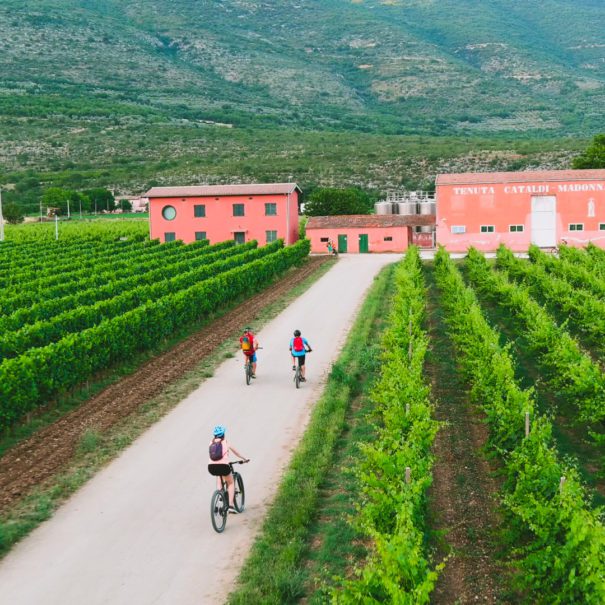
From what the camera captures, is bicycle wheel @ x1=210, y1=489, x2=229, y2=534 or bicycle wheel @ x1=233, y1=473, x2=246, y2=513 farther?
bicycle wheel @ x1=233, y1=473, x2=246, y2=513

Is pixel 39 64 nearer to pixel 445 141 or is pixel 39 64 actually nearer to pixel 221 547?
pixel 445 141

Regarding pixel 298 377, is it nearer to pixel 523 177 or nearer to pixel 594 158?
pixel 523 177

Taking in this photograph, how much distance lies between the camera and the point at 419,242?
63.7 m

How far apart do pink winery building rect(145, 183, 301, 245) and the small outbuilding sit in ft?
7.14

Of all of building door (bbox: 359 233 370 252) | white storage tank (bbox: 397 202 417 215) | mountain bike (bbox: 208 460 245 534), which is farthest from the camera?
white storage tank (bbox: 397 202 417 215)

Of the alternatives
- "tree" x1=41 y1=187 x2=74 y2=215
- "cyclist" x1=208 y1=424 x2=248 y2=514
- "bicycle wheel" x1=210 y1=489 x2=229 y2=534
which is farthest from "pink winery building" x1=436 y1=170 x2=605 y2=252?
"tree" x1=41 y1=187 x2=74 y2=215

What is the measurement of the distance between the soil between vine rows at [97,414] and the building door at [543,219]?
104ft

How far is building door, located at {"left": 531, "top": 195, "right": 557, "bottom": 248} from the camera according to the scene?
183 ft

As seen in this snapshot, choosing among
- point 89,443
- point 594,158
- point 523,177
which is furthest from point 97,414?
point 594,158

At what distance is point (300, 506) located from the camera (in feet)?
41.7

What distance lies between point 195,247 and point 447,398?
40.3m

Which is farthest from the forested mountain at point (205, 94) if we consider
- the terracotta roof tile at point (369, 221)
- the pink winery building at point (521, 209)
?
the pink winery building at point (521, 209)

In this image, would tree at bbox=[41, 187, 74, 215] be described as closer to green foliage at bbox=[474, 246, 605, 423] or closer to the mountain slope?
the mountain slope

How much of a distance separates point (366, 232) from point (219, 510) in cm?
5178
